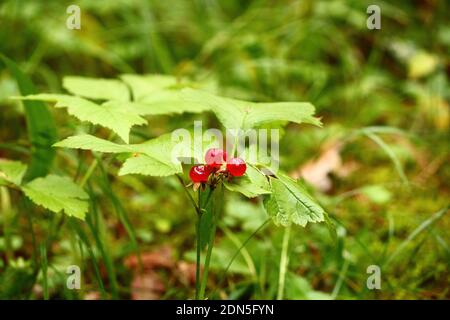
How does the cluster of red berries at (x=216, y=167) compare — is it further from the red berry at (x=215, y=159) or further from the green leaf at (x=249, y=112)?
the green leaf at (x=249, y=112)

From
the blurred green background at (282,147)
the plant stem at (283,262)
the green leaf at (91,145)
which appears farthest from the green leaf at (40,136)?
the plant stem at (283,262)

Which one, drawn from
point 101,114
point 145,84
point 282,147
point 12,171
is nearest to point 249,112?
point 101,114

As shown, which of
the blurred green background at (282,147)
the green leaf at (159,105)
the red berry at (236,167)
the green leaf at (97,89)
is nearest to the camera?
the red berry at (236,167)

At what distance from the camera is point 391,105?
2.70 meters

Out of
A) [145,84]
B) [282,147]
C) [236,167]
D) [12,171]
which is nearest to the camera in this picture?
[236,167]

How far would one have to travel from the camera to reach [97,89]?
1.44 metres

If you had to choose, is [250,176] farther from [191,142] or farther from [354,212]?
[354,212]

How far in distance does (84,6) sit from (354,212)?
214cm

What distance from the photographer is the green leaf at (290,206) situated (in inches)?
37.4

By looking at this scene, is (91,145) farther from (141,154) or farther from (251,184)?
(251,184)

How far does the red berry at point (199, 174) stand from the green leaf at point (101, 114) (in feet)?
0.71

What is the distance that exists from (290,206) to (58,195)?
24.1 inches
